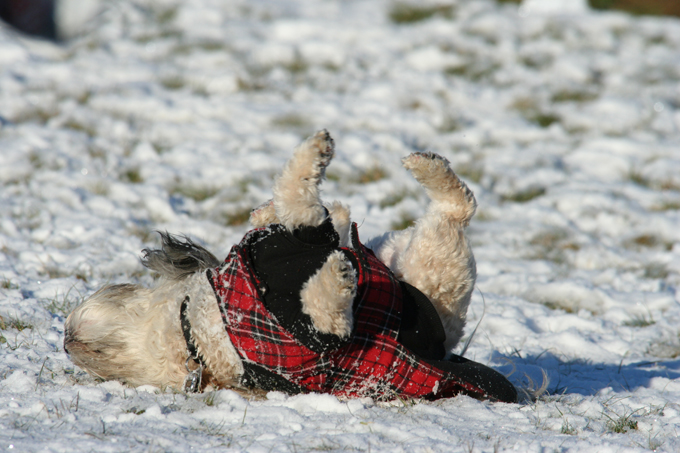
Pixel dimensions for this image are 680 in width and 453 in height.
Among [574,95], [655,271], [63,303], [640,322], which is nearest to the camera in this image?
[63,303]

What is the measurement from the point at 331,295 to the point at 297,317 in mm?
160

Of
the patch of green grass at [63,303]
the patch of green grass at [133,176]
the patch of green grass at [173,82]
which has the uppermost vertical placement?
the patch of green grass at [173,82]

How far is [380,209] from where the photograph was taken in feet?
16.7

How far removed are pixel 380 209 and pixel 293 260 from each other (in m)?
2.87

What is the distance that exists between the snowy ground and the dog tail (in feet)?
1.60

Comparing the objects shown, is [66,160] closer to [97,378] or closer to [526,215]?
[97,378]

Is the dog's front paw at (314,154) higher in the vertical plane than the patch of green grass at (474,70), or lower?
higher

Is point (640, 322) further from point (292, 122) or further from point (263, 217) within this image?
point (292, 122)

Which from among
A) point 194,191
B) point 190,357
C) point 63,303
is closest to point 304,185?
point 190,357

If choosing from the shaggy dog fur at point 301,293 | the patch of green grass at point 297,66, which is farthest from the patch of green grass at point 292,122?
the shaggy dog fur at point 301,293

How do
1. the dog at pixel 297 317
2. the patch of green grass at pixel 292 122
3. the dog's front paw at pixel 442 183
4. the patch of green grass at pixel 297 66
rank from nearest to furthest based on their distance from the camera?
1. the dog at pixel 297 317
2. the dog's front paw at pixel 442 183
3. the patch of green grass at pixel 292 122
4. the patch of green grass at pixel 297 66

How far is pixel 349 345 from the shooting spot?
2285 millimetres

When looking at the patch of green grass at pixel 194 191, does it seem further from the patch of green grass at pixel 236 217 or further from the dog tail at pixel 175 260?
the dog tail at pixel 175 260

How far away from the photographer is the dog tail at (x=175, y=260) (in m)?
2.57
